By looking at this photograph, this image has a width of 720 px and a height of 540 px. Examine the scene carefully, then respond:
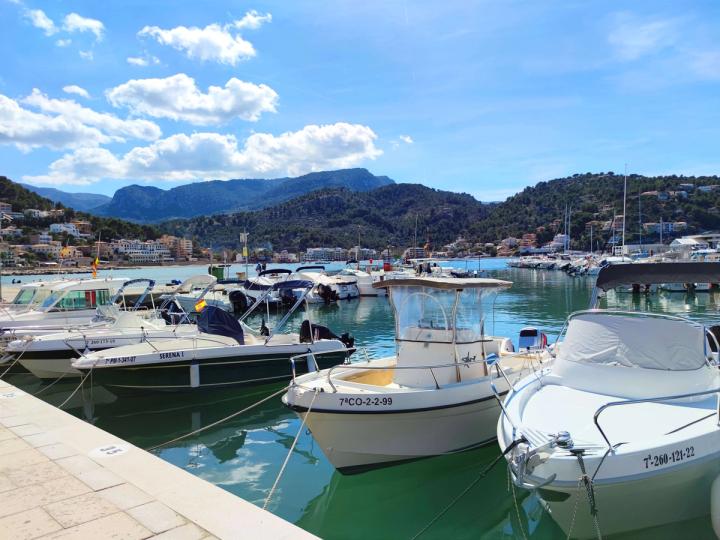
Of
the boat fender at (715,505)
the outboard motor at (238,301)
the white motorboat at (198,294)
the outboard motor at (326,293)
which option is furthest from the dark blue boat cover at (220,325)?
the outboard motor at (326,293)

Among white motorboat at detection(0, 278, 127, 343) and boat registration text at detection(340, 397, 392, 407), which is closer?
boat registration text at detection(340, 397, 392, 407)

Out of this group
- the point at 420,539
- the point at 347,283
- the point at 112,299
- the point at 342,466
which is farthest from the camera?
the point at 347,283

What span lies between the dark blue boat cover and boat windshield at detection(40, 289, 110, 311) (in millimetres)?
7572

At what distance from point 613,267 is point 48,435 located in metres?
10.3

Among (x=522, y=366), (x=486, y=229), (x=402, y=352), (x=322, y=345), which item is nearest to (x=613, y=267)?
(x=522, y=366)

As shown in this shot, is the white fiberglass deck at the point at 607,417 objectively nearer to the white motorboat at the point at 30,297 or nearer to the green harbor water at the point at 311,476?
the green harbor water at the point at 311,476

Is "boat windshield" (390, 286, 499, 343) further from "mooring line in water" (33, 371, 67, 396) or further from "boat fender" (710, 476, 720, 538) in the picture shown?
"mooring line in water" (33, 371, 67, 396)

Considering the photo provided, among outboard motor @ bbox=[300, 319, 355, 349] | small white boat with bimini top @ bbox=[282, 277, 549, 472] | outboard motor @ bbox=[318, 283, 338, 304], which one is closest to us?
small white boat with bimini top @ bbox=[282, 277, 549, 472]

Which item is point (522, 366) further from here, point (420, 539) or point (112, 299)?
point (112, 299)

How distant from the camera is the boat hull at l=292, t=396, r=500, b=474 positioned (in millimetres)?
8688

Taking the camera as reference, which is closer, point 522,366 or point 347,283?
point 522,366

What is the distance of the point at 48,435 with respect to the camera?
307 inches

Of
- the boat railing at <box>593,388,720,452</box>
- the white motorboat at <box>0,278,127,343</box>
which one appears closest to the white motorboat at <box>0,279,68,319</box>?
the white motorboat at <box>0,278,127,343</box>

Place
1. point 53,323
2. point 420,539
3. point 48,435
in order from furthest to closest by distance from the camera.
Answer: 1. point 53,323
2. point 48,435
3. point 420,539
